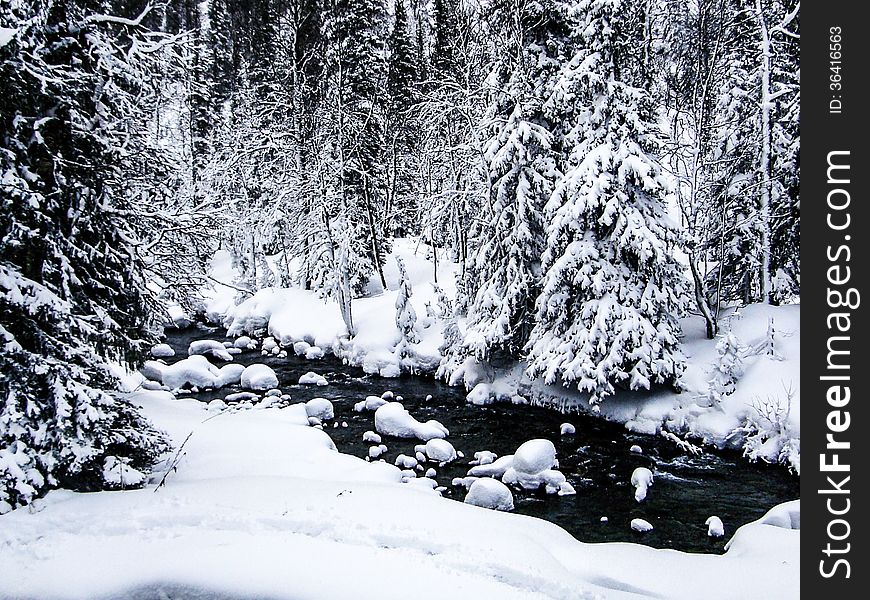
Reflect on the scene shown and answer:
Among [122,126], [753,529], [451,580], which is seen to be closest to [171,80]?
[122,126]

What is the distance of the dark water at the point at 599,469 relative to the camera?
971cm

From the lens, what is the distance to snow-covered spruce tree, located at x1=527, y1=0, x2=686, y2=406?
548 inches

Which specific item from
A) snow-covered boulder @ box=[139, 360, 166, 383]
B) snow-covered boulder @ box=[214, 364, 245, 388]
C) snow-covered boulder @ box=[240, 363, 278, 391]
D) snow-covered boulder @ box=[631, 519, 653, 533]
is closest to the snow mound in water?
snow-covered boulder @ box=[631, 519, 653, 533]

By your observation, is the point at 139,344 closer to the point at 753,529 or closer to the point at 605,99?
the point at 753,529

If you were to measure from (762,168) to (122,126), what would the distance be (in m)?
16.9

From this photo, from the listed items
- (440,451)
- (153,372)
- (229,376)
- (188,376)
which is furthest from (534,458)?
(153,372)

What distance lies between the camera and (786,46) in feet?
54.3

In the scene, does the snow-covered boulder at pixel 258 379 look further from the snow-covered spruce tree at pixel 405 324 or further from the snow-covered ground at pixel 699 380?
the snow-covered spruce tree at pixel 405 324

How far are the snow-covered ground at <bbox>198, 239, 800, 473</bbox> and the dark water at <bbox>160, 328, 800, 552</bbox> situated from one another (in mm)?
488

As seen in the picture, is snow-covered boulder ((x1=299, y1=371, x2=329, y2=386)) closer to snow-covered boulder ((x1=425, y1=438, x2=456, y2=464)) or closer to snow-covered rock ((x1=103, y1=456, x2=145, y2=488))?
snow-covered boulder ((x1=425, y1=438, x2=456, y2=464))

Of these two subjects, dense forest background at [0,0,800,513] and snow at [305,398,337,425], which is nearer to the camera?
dense forest background at [0,0,800,513]

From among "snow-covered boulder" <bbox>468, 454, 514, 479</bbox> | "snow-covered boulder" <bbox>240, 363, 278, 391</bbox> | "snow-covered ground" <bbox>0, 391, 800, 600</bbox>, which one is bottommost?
Answer: "snow-covered boulder" <bbox>468, 454, 514, 479</bbox>

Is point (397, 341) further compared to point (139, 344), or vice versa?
point (397, 341)

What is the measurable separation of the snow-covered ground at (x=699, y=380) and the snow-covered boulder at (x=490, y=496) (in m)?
5.47
